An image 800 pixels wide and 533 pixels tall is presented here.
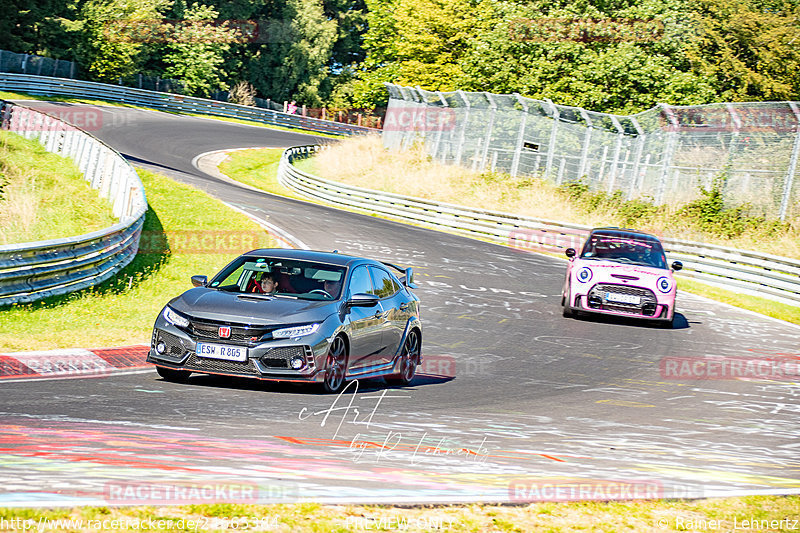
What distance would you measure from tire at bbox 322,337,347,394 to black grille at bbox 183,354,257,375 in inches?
29.4

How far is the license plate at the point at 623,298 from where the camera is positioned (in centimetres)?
1828

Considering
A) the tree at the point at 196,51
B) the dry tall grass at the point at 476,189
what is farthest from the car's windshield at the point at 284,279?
the tree at the point at 196,51

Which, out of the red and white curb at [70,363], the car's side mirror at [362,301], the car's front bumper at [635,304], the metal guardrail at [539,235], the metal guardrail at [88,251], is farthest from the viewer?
the metal guardrail at [539,235]

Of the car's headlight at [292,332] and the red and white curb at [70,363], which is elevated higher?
the car's headlight at [292,332]

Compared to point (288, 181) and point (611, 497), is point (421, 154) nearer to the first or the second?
point (288, 181)

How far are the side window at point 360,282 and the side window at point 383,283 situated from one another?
0.45ft

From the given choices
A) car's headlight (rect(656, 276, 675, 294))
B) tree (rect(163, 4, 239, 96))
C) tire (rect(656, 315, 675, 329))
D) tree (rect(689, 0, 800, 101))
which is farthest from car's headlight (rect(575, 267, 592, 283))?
tree (rect(163, 4, 239, 96))

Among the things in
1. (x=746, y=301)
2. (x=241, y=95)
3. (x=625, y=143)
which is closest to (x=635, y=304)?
(x=746, y=301)

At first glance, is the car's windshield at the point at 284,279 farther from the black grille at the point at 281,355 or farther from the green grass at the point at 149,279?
the green grass at the point at 149,279

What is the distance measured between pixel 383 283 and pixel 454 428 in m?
3.69

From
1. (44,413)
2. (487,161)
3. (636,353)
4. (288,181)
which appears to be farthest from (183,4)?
(44,413)

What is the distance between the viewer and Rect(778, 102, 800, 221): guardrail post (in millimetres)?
27484

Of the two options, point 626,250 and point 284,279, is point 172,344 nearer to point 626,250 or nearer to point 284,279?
point 284,279

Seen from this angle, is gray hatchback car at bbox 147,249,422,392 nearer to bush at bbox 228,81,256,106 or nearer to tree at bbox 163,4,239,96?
tree at bbox 163,4,239,96
